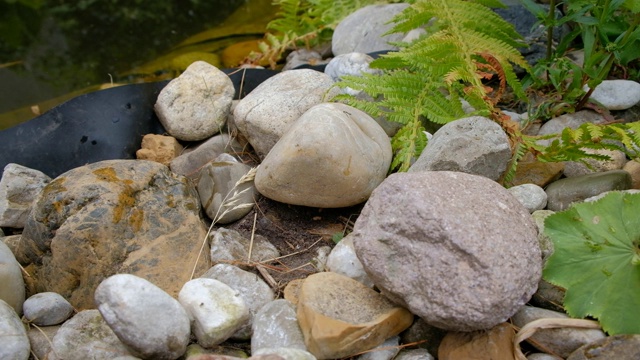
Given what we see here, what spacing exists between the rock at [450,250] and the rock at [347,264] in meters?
0.29

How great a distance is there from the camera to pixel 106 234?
2.58 m

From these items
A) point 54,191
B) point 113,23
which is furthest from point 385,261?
point 113,23

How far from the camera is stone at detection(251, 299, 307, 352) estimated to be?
2.17 m

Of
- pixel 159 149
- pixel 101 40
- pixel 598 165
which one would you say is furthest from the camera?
pixel 101 40

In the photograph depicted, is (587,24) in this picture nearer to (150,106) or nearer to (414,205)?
(414,205)

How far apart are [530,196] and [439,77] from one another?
89cm

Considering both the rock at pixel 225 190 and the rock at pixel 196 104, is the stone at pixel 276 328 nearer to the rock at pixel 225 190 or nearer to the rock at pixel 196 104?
the rock at pixel 225 190

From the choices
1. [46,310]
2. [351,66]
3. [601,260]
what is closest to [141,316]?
[46,310]

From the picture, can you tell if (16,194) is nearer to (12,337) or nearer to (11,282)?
(11,282)

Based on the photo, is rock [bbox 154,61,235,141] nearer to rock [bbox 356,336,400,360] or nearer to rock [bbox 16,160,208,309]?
rock [bbox 16,160,208,309]

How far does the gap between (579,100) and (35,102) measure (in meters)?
4.09

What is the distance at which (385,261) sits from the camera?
2.10 meters

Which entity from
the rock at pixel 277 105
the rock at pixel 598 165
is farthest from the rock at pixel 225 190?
the rock at pixel 598 165

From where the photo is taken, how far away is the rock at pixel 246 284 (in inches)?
97.1
